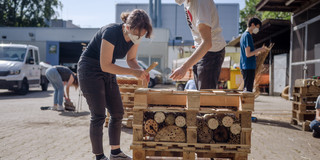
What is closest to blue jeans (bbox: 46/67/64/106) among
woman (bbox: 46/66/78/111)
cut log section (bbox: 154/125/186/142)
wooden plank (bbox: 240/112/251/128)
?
woman (bbox: 46/66/78/111)

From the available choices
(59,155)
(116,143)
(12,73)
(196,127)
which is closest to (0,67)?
(12,73)

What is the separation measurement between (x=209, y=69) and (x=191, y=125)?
0.86 meters

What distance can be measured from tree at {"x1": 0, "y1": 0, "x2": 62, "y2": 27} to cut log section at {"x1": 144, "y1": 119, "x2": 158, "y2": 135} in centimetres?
4390

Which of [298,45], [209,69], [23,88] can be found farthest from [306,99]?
[23,88]

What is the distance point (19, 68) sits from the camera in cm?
1309

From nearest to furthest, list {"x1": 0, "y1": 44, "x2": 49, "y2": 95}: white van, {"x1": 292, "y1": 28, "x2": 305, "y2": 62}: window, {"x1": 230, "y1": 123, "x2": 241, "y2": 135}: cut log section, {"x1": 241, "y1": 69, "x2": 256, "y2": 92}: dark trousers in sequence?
{"x1": 230, "y1": 123, "x2": 241, "y2": 135}: cut log section
{"x1": 241, "y1": 69, "x2": 256, "y2": 92}: dark trousers
{"x1": 292, "y1": 28, "x2": 305, "y2": 62}: window
{"x1": 0, "y1": 44, "x2": 49, "y2": 95}: white van

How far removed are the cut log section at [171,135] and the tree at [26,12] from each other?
4406 cm

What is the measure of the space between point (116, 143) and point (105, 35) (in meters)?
1.25

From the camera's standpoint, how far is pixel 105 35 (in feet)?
9.47

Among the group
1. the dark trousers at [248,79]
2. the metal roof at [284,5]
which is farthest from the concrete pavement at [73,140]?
the metal roof at [284,5]

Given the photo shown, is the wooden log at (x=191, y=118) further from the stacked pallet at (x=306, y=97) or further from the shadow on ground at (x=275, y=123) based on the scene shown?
the stacked pallet at (x=306, y=97)

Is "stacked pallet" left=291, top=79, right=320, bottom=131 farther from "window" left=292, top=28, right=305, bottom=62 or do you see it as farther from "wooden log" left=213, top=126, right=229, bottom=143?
"window" left=292, top=28, right=305, bottom=62

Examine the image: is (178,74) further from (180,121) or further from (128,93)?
(128,93)

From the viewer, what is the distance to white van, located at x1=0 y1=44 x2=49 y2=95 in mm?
12734
